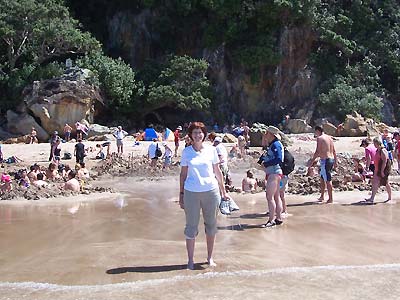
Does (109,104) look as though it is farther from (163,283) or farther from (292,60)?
(163,283)

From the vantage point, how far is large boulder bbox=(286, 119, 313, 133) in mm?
31672

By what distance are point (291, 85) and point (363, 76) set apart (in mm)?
4607

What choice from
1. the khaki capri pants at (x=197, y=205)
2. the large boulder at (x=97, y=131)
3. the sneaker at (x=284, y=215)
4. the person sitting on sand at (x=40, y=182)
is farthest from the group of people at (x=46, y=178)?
the large boulder at (x=97, y=131)

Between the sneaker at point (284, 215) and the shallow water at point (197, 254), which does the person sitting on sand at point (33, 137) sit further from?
the sneaker at point (284, 215)

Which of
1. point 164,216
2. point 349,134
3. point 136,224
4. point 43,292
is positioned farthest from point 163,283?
point 349,134

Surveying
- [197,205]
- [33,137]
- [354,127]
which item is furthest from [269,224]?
[354,127]

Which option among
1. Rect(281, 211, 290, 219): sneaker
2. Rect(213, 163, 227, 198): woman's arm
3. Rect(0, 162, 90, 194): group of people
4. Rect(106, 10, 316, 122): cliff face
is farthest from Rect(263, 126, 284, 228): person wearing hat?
Rect(106, 10, 316, 122): cliff face

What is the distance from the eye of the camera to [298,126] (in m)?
31.9

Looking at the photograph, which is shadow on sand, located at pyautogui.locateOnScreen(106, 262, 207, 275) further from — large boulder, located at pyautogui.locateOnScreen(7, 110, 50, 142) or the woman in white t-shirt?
large boulder, located at pyautogui.locateOnScreen(7, 110, 50, 142)

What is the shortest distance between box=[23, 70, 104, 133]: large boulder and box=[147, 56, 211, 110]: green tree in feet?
12.7

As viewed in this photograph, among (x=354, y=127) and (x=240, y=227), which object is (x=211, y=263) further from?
(x=354, y=127)

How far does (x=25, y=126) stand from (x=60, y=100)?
2333mm

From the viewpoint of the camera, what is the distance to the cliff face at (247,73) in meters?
36.3

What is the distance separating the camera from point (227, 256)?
675 cm
